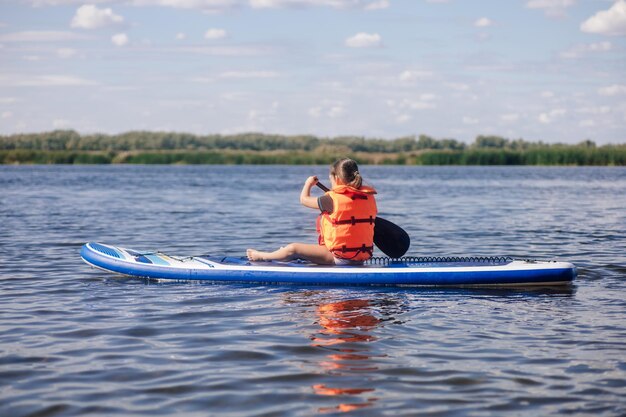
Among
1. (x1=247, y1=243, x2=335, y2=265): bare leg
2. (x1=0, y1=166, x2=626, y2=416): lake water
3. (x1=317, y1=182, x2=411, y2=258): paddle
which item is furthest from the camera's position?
(x1=317, y1=182, x2=411, y2=258): paddle

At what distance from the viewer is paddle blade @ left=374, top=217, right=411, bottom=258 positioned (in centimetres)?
816

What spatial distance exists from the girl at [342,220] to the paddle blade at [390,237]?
21 cm

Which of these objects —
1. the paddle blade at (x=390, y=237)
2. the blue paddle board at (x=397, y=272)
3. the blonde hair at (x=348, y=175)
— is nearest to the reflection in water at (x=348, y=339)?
the blue paddle board at (x=397, y=272)

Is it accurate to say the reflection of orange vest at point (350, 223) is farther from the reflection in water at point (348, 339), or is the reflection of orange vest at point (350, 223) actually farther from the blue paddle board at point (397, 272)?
the reflection in water at point (348, 339)

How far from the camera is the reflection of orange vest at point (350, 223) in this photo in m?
7.62

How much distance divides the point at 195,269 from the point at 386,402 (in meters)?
4.10

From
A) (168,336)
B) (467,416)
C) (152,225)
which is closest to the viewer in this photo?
(467,416)

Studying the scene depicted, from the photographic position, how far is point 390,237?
817 cm

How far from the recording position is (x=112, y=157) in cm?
6406

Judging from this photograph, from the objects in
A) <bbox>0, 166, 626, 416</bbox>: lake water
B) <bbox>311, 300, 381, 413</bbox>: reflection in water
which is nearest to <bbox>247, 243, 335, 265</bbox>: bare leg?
<bbox>0, 166, 626, 416</bbox>: lake water

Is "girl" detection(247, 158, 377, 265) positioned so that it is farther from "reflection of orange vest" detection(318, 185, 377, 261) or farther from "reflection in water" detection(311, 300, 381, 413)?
"reflection in water" detection(311, 300, 381, 413)

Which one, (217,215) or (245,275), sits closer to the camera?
(245,275)

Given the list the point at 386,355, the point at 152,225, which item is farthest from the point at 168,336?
the point at 152,225

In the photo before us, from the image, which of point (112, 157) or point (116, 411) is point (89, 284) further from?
point (112, 157)
